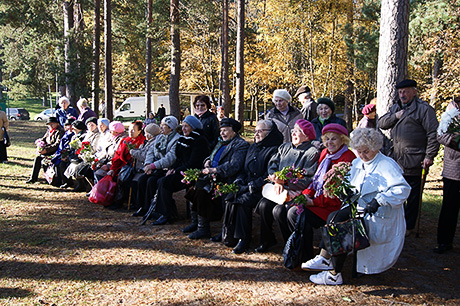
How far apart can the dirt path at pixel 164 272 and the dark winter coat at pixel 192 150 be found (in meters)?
0.95

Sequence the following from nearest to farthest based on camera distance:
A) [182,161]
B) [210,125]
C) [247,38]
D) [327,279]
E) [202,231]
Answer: [327,279]
[202,231]
[182,161]
[210,125]
[247,38]

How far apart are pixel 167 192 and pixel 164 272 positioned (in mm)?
1991

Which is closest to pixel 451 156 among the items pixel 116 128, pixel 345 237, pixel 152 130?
pixel 345 237

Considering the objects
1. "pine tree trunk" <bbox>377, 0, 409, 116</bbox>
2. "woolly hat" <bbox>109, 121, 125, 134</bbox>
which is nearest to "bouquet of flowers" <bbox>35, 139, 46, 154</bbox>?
"woolly hat" <bbox>109, 121, 125, 134</bbox>

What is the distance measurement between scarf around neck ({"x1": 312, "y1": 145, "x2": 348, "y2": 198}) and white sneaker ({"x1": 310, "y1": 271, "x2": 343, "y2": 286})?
81 cm

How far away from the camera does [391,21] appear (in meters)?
5.96

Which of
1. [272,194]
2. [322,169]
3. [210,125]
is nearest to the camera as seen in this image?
[322,169]

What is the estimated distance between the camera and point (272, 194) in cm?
471

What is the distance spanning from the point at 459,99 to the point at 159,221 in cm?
443

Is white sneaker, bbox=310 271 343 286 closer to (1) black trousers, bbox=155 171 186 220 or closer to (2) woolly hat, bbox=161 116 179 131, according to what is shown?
(1) black trousers, bbox=155 171 186 220

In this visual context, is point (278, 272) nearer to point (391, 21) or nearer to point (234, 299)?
point (234, 299)

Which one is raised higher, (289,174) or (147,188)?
(289,174)

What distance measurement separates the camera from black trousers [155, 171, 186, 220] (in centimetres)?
632

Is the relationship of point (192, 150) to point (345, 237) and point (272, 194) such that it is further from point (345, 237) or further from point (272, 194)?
point (345, 237)
